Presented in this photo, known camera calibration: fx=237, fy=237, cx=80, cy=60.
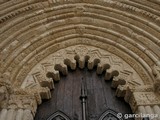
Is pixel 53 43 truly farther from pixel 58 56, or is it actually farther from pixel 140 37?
pixel 140 37

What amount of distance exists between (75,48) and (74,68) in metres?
0.41

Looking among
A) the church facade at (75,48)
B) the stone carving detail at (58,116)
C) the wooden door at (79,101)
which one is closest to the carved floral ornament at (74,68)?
the church facade at (75,48)

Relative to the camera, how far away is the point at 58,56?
13.5 ft

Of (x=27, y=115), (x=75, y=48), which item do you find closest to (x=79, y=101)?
(x=27, y=115)

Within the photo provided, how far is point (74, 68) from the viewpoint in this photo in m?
4.09

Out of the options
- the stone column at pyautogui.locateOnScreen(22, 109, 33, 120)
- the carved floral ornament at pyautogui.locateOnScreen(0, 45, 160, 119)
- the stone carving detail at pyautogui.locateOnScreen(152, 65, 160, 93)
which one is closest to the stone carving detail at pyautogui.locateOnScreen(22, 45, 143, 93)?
the carved floral ornament at pyautogui.locateOnScreen(0, 45, 160, 119)

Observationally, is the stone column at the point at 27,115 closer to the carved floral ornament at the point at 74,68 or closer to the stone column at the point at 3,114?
the carved floral ornament at the point at 74,68

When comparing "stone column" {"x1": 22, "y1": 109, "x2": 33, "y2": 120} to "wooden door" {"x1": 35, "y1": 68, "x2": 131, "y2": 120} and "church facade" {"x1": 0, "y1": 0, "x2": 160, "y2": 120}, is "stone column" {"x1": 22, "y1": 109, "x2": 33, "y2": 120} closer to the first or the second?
"church facade" {"x1": 0, "y1": 0, "x2": 160, "y2": 120}

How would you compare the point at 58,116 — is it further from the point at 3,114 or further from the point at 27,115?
the point at 3,114

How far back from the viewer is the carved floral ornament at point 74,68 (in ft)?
10.5

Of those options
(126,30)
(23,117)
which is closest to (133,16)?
(126,30)

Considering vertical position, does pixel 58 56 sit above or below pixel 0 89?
above

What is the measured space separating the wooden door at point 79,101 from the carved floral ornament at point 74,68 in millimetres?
111

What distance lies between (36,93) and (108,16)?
6.79ft
